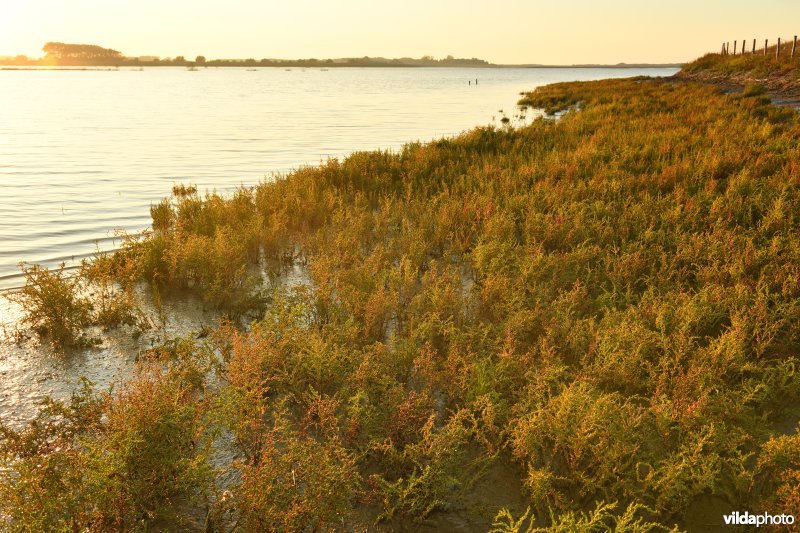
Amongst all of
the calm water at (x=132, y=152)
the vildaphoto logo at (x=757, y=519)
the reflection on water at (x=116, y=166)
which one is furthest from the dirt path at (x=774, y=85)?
the vildaphoto logo at (x=757, y=519)

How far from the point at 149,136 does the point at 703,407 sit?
88.6 feet

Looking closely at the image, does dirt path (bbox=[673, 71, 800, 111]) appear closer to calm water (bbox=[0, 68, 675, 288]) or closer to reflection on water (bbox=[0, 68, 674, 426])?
reflection on water (bbox=[0, 68, 674, 426])

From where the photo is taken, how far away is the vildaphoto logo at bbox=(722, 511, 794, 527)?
297 centimetres

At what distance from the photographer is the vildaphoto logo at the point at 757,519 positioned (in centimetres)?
297

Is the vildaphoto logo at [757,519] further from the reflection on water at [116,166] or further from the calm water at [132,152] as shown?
the calm water at [132,152]

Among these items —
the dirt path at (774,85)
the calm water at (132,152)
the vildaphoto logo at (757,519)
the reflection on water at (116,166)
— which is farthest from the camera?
the dirt path at (774,85)

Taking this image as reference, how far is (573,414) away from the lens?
3.54 meters

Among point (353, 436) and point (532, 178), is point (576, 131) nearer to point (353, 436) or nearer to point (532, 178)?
point (532, 178)

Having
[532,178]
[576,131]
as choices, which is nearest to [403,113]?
[576,131]

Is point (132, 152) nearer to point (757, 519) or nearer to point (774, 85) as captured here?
point (757, 519)

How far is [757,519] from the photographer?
3098 mm

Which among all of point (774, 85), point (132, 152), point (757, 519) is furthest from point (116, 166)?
point (774, 85)

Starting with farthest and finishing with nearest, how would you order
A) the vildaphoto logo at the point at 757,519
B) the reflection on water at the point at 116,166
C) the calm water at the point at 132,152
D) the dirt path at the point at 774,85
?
the dirt path at the point at 774,85 < the calm water at the point at 132,152 < the reflection on water at the point at 116,166 < the vildaphoto logo at the point at 757,519

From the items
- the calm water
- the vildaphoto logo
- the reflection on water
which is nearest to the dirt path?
the reflection on water
